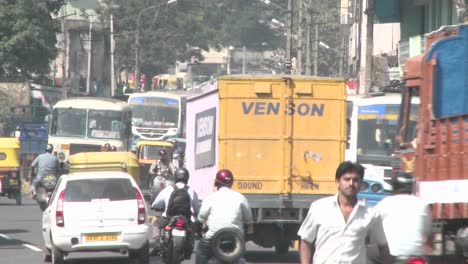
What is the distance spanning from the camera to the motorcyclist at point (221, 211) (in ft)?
44.7

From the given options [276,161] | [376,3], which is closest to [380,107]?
[376,3]

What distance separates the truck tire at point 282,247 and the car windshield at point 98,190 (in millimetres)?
3011

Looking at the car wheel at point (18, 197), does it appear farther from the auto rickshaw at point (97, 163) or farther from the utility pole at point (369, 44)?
the utility pole at point (369, 44)

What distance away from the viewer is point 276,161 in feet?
70.4

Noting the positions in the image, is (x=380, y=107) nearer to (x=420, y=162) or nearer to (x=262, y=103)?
(x=262, y=103)

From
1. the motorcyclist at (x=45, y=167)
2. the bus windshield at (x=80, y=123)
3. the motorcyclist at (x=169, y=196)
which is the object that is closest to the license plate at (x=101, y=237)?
the motorcyclist at (x=169, y=196)

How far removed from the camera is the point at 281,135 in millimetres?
21375

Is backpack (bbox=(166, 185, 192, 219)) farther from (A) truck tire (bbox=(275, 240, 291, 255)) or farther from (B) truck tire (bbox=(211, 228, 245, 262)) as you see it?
(B) truck tire (bbox=(211, 228, 245, 262))

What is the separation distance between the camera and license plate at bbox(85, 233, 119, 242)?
19359mm

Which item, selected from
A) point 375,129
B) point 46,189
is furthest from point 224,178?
point 375,129

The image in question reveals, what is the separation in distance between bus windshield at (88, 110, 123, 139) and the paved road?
53.1 feet

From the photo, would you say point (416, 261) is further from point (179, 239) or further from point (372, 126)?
point (372, 126)

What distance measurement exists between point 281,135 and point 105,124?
27.8 m

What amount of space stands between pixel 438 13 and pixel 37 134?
2553 centimetres
